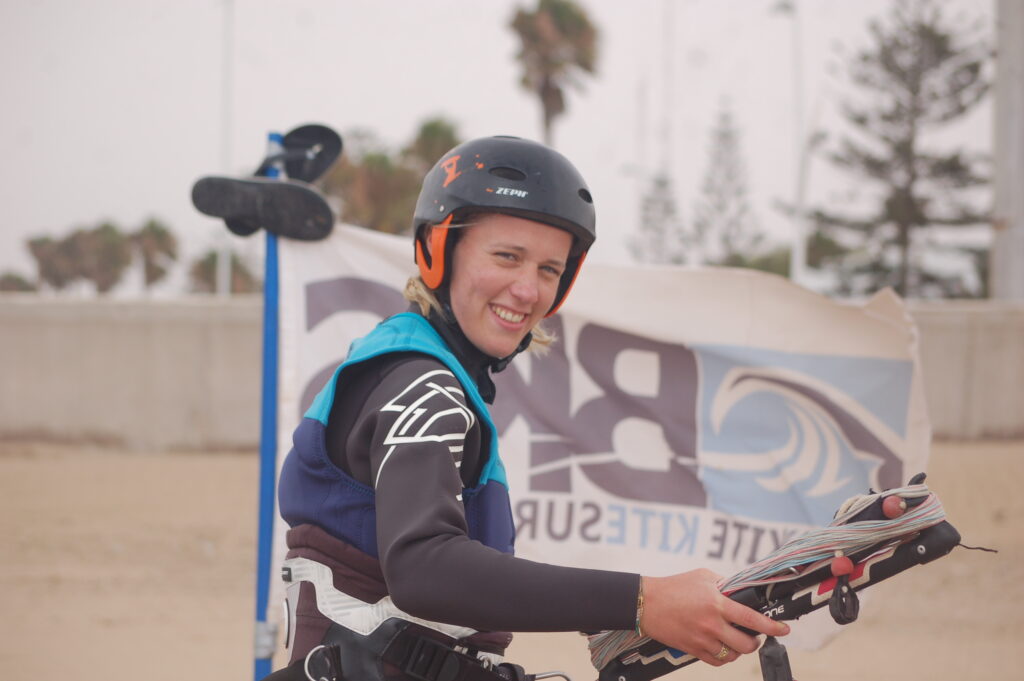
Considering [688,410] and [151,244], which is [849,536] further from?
[151,244]

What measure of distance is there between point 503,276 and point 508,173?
241 millimetres

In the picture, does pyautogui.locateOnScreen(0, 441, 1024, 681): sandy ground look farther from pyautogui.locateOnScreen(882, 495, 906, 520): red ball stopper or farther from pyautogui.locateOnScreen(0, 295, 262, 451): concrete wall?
pyautogui.locateOnScreen(882, 495, 906, 520): red ball stopper

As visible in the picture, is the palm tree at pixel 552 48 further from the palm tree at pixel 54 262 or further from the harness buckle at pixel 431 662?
the palm tree at pixel 54 262

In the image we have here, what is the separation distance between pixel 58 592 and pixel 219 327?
8.92 m

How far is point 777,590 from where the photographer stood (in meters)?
2.01

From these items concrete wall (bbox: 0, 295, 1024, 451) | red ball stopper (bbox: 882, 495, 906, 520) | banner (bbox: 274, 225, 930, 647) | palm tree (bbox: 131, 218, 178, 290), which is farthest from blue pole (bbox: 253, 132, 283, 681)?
palm tree (bbox: 131, 218, 178, 290)

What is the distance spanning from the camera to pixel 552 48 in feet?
133

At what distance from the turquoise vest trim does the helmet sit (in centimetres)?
22

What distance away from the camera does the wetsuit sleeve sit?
180 cm

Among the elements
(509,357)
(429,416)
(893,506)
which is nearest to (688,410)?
(509,357)

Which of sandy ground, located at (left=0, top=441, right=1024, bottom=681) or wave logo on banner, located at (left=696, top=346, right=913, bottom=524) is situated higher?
wave logo on banner, located at (left=696, top=346, right=913, bottom=524)

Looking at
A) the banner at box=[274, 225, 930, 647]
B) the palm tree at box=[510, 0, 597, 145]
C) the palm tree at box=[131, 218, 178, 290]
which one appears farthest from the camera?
the palm tree at box=[131, 218, 178, 290]

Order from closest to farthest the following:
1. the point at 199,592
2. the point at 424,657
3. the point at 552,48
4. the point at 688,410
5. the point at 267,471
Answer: the point at 424,657 → the point at 267,471 → the point at 688,410 → the point at 199,592 → the point at 552,48

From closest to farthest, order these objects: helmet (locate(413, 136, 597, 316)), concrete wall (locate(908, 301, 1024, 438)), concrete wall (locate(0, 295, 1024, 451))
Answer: helmet (locate(413, 136, 597, 316)), concrete wall (locate(908, 301, 1024, 438)), concrete wall (locate(0, 295, 1024, 451))
